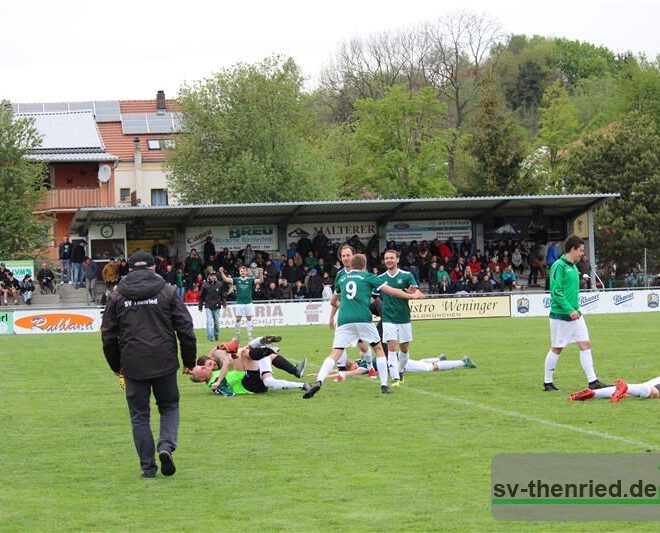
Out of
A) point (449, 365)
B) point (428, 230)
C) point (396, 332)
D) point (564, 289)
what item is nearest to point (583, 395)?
point (564, 289)

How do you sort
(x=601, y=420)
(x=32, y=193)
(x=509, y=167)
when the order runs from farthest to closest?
(x=509, y=167) → (x=32, y=193) → (x=601, y=420)

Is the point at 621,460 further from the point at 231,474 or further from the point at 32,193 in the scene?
the point at 32,193

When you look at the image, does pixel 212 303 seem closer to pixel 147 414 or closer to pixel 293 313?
pixel 293 313

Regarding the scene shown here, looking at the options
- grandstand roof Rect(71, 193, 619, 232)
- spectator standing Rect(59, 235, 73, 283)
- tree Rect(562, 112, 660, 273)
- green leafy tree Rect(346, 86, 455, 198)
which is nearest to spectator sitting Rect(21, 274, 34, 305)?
grandstand roof Rect(71, 193, 619, 232)

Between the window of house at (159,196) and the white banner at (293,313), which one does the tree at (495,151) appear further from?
the white banner at (293,313)

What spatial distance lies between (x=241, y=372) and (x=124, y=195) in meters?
63.7

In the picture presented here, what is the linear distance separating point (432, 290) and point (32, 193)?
73.9ft

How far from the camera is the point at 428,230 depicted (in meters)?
48.7

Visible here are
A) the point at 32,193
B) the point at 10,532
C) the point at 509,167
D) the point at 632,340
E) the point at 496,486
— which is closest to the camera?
the point at 10,532

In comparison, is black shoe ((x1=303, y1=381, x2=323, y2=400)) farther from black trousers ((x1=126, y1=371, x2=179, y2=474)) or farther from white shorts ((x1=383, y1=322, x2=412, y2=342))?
black trousers ((x1=126, y1=371, x2=179, y2=474))

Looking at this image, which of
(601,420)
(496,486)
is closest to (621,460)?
(496,486)

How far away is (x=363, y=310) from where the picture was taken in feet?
51.3

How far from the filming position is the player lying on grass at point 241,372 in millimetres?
16406

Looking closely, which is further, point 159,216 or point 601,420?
point 159,216
